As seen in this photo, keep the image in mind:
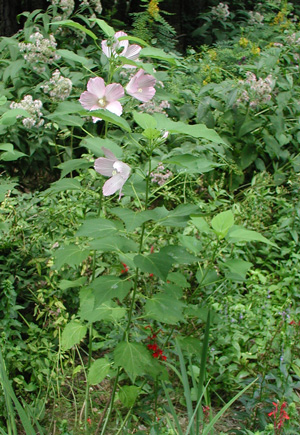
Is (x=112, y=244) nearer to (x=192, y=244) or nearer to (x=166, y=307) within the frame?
(x=166, y=307)

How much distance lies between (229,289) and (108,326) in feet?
2.01

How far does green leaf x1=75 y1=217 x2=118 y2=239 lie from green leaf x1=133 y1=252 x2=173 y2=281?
0.12 metres

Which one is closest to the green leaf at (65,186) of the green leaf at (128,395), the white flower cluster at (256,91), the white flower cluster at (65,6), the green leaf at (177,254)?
the green leaf at (177,254)

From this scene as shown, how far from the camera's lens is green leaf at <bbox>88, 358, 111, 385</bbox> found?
5.34 feet

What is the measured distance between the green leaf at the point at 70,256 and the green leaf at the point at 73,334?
30 cm

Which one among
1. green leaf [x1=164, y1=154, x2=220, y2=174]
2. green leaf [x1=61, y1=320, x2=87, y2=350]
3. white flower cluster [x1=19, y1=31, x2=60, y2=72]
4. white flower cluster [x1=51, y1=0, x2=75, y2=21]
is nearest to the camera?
green leaf [x1=164, y1=154, x2=220, y2=174]

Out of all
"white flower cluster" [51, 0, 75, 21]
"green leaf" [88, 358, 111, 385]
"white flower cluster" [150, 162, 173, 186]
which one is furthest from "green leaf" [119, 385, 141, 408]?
"white flower cluster" [51, 0, 75, 21]

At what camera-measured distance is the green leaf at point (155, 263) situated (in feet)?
4.37

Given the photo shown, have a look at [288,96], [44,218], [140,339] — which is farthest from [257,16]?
[140,339]

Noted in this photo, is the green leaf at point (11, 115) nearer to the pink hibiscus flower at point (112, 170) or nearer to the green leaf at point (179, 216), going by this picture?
the pink hibiscus flower at point (112, 170)

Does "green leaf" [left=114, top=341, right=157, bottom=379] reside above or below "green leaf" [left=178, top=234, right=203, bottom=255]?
below

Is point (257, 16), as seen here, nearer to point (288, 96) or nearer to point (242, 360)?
point (288, 96)

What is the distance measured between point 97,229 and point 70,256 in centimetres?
19

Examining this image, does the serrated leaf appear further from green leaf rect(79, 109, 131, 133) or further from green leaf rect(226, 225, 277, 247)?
green leaf rect(79, 109, 131, 133)
